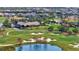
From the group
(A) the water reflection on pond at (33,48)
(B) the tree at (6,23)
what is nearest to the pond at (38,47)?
(A) the water reflection on pond at (33,48)

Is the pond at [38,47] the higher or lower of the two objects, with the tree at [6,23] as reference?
lower

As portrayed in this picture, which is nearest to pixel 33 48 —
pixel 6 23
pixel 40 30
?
pixel 40 30

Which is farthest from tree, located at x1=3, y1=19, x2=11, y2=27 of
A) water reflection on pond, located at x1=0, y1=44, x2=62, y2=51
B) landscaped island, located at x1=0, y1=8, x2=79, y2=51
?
water reflection on pond, located at x1=0, y1=44, x2=62, y2=51

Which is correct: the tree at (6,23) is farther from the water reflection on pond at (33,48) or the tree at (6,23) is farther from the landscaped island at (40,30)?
the water reflection on pond at (33,48)

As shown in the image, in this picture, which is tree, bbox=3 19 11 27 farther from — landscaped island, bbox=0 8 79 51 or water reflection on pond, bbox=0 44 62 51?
water reflection on pond, bbox=0 44 62 51

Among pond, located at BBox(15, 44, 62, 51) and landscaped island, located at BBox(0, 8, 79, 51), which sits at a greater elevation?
landscaped island, located at BBox(0, 8, 79, 51)

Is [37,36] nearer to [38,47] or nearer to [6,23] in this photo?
[38,47]
